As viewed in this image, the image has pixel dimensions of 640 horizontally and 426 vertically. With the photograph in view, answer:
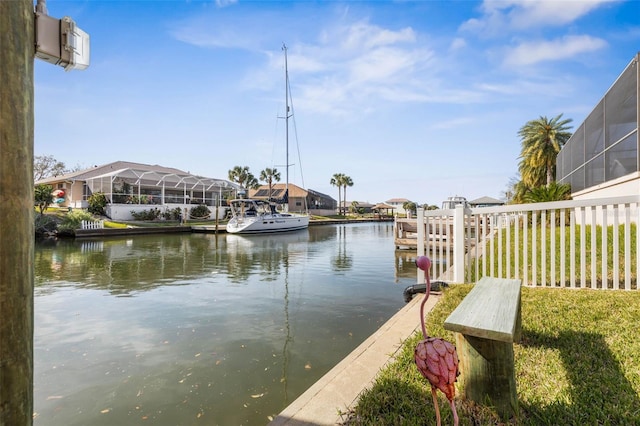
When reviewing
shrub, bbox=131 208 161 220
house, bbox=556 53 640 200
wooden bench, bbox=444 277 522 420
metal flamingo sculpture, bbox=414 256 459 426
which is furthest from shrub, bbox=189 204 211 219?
metal flamingo sculpture, bbox=414 256 459 426

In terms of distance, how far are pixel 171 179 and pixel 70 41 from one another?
33349 mm

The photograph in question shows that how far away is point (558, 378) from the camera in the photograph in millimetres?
2297

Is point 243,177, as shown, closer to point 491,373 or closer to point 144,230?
point 144,230

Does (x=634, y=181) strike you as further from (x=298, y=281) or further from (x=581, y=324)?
(x=298, y=281)

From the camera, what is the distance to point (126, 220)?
26.9 metres

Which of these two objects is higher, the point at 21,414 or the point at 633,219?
the point at 633,219

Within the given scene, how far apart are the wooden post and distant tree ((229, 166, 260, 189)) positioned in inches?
1843

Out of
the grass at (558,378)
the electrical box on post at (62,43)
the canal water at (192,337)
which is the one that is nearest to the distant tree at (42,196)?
the canal water at (192,337)

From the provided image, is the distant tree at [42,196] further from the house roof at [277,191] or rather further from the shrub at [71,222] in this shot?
the house roof at [277,191]

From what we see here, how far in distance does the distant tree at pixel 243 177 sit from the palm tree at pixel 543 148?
111 feet

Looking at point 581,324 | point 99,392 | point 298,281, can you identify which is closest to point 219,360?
point 99,392

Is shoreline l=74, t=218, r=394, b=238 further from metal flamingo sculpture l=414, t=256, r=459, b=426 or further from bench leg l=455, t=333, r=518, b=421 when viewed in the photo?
metal flamingo sculpture l=414, t=256, r=459, b=426

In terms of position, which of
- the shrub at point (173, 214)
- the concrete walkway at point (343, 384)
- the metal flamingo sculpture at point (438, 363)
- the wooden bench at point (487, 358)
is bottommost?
the concrete walkway at point (343, 384)

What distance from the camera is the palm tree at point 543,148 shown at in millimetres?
26750
